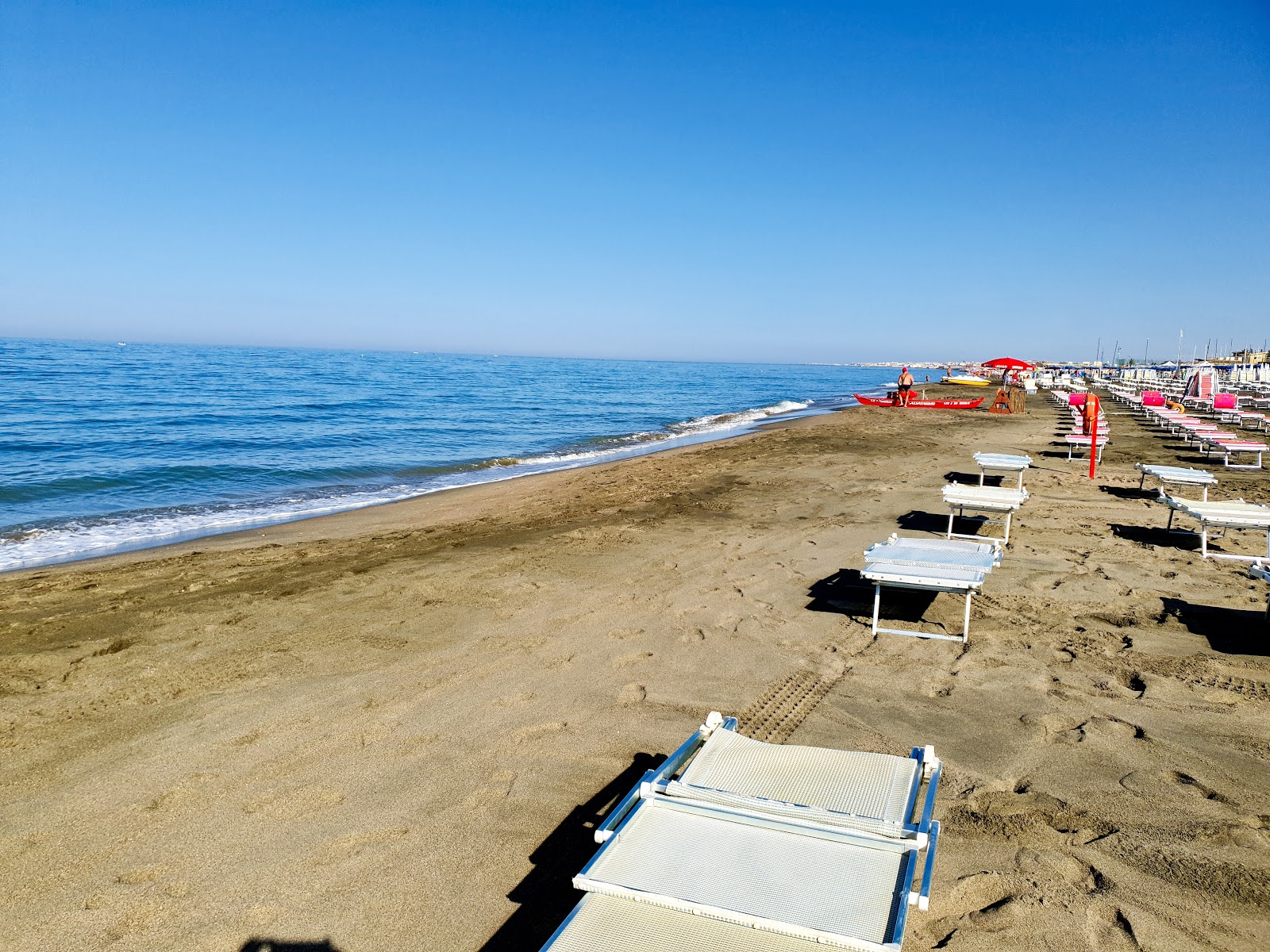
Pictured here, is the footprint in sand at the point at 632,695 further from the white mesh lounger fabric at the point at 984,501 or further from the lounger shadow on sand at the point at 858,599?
the white mesh lounger fabric at the point at 984,501

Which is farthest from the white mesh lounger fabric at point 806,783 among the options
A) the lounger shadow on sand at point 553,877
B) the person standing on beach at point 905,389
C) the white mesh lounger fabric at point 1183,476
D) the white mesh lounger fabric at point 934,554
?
the person standing on beach at point 905,389

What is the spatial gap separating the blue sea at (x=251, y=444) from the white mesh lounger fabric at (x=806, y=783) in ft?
29.8

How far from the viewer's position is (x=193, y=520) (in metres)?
10.8

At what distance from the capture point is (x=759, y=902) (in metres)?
2.21

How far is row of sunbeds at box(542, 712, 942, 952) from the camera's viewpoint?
213 cm

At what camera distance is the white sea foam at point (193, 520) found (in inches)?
361

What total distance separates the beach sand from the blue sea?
316 centimetres

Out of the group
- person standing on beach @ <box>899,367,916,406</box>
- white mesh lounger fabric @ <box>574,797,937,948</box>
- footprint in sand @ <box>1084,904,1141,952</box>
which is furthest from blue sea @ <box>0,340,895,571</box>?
footprint in sand @ <box>1084,904,1141,952</box>

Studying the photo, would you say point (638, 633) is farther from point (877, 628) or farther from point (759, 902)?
point (759, 902)

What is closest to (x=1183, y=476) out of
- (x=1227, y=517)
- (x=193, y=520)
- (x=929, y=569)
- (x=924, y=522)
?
(x=1227, y=517)

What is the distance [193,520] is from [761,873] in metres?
11.0

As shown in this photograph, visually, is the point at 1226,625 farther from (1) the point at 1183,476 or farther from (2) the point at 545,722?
(2) the point at 545,722

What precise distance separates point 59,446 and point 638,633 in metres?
17.3

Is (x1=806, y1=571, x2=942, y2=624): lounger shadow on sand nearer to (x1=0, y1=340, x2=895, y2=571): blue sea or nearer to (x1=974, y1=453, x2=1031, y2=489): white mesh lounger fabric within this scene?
(x1=974, y1=453, x2=1031, y2=489): white mesh lounger fabric
